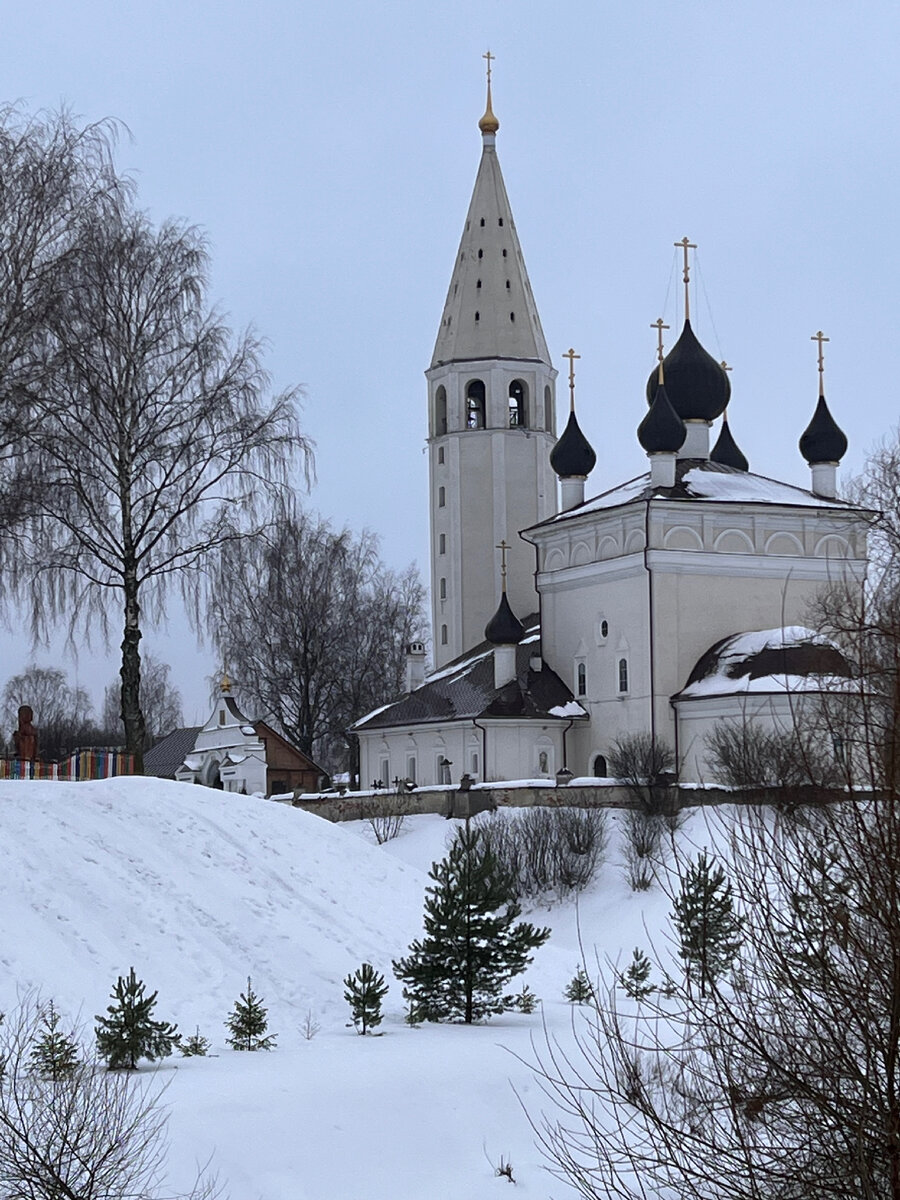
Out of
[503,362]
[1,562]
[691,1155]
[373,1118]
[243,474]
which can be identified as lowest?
[373,1118]

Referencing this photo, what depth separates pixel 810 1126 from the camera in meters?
6.46

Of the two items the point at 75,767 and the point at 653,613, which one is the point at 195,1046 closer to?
the point at 75,767

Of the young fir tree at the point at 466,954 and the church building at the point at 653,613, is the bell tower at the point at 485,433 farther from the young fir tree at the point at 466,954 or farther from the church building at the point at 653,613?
the young fir tree at the point at 466,954

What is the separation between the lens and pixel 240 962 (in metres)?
16.6

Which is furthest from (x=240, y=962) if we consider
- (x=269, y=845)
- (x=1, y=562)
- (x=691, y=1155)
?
(x=691, y=1155)

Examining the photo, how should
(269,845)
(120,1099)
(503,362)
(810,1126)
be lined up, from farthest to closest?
1. (503,362)
2. (269,845)
3. (120,1099)
4. (810,1126)

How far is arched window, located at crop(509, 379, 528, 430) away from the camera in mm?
53312

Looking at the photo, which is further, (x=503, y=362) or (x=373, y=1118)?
(x=503, y=362)

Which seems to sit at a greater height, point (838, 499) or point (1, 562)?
point (838, 499)

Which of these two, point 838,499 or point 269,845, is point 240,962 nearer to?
point 269,845

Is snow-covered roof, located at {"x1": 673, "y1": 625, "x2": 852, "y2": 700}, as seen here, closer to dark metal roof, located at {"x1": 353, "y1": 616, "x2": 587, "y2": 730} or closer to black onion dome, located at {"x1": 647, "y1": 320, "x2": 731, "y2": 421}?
dark metal roof, located at {"x1": 353, "y1": 616, "x2": 587, "y2": 730}

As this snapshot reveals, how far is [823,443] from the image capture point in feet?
144

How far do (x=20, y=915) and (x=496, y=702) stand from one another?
84.2 ft

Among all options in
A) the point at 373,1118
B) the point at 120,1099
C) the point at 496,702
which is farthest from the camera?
the point at 496,702
